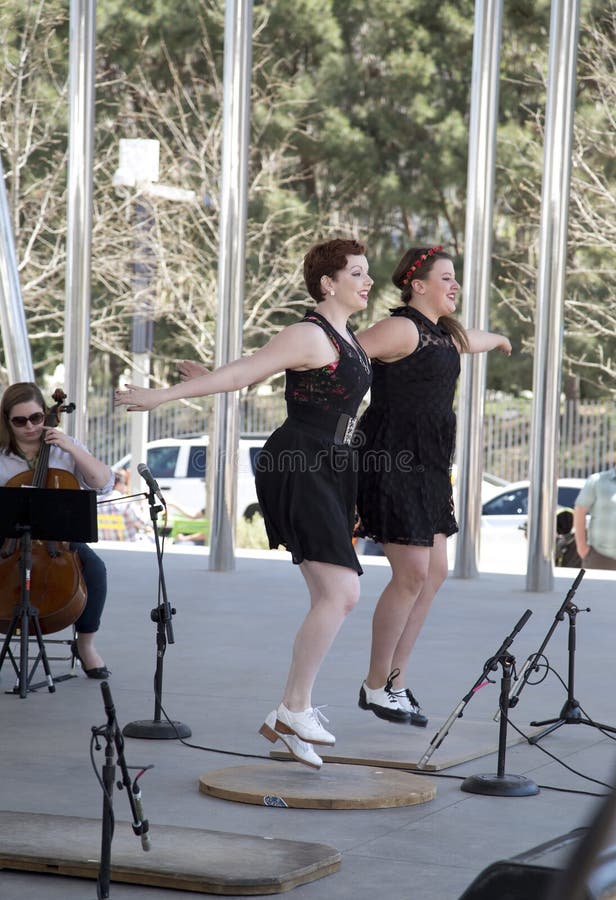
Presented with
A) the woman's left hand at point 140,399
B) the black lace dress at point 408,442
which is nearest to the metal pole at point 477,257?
the black lace dress at point 408,442

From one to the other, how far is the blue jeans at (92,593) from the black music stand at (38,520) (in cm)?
43

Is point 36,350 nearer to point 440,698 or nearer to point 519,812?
point 440,698

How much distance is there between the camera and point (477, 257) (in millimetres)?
10711

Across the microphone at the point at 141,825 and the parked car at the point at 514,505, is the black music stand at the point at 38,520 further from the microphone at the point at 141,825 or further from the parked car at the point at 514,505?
the parked car at the point at 514,505

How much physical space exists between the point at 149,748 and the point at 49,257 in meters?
16.6

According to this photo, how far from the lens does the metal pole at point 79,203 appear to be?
1093cm

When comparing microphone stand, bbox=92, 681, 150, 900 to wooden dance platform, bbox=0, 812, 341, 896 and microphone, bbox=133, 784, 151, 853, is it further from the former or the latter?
wooden dance platform, bbox=0, 812, 341, 896

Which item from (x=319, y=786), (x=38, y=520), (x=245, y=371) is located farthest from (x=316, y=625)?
(x=38, y=520)

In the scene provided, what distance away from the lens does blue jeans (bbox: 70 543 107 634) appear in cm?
606

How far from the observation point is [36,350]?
2214cm

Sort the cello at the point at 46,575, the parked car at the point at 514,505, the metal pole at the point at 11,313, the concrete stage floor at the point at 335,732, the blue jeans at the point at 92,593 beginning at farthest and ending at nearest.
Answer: the parked car at the point at 514,505 → the metal pole at the point at 11,313 → the blue jeans at the point at 92,593 → the cello at the point at 46,575 → the concrete stage floor at the point at 335,732

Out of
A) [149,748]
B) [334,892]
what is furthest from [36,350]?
[334,892]

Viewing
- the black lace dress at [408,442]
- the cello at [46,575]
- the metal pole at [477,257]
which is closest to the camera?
the black lace dress at [408,442]

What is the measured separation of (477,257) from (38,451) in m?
5.50
